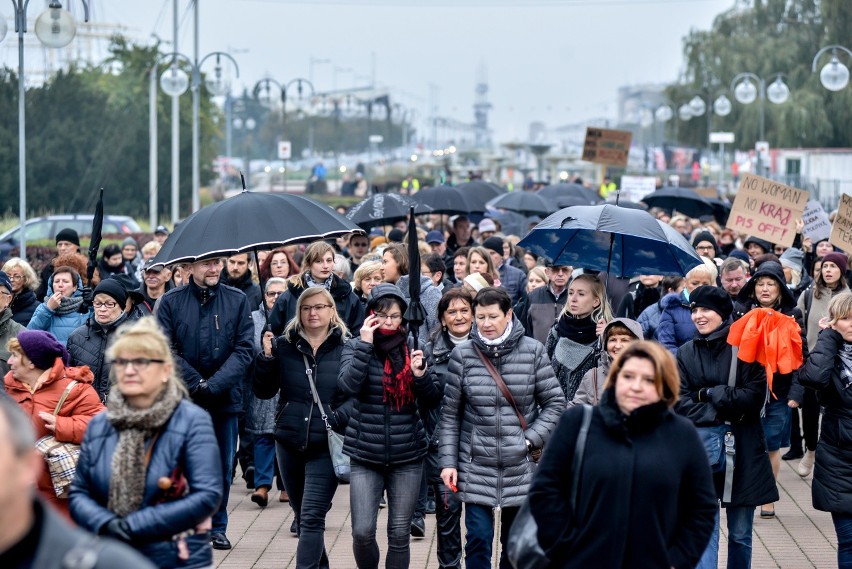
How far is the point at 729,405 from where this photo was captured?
6926 mm

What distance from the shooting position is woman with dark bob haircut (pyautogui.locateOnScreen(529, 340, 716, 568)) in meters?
4.71

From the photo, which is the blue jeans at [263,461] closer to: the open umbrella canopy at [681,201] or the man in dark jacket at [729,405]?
the man in dark jacket at [729,405]

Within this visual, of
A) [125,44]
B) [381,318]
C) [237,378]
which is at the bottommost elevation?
[237,378]

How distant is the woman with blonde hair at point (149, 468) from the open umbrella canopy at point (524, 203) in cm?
1541

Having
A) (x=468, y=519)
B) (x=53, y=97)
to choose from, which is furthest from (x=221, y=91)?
(x=468, y=519)

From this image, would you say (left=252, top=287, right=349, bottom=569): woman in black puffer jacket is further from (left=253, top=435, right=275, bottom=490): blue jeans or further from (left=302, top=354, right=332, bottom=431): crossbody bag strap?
(left=253, top=435, right=275, bottom=490): blue jeans

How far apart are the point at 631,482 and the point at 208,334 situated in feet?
13.3

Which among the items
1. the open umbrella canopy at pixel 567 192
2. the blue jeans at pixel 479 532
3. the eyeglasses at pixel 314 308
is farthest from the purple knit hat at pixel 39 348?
the open umbrella canopy at pixel 567 192

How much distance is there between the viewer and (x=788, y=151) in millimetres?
51625

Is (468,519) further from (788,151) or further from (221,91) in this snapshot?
(788,151)

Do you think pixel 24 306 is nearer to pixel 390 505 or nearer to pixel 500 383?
pixel 390 505

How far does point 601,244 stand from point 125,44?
35040 mm

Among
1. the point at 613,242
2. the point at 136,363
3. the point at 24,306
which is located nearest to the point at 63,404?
the point at 136,363

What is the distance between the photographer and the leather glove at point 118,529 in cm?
463
